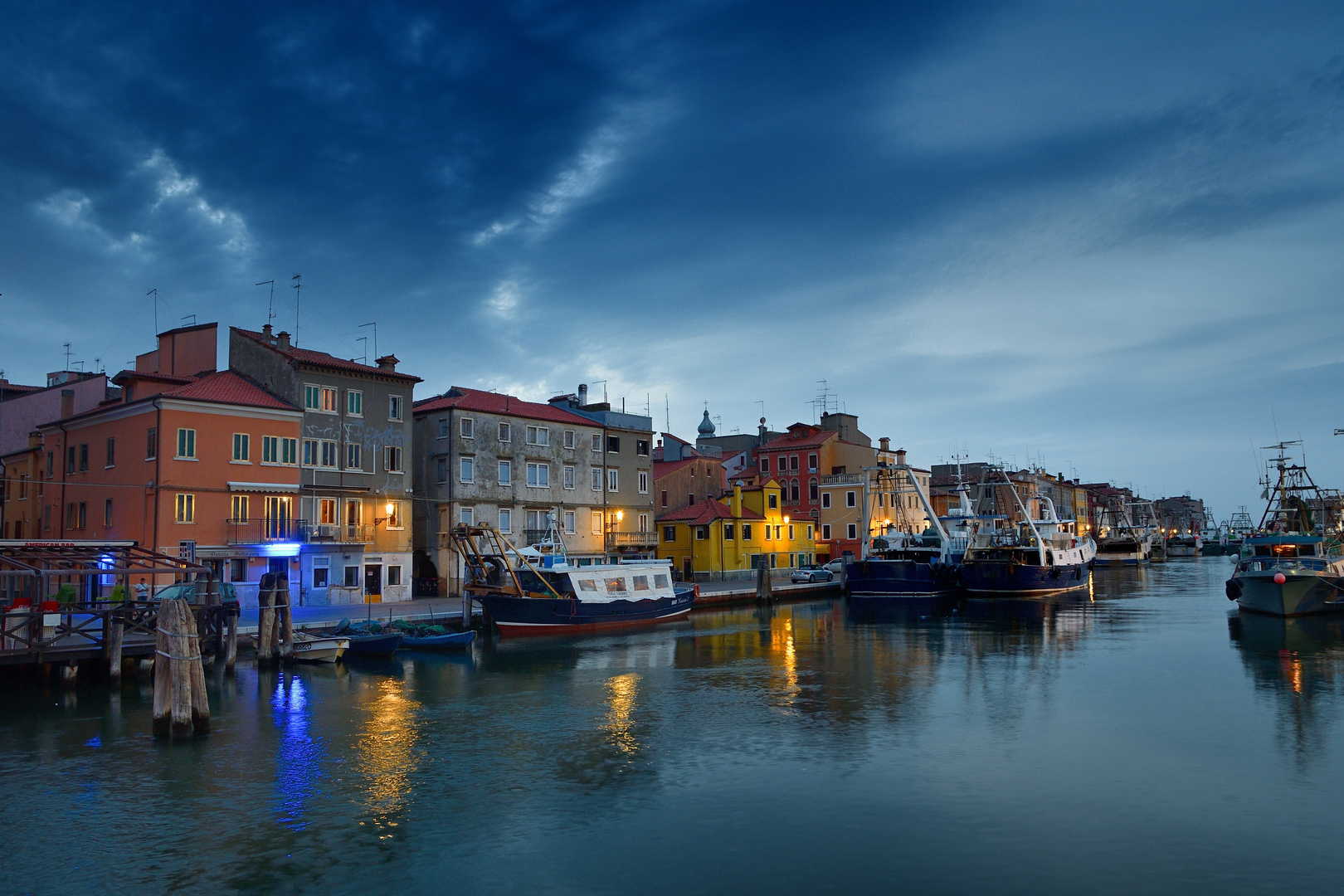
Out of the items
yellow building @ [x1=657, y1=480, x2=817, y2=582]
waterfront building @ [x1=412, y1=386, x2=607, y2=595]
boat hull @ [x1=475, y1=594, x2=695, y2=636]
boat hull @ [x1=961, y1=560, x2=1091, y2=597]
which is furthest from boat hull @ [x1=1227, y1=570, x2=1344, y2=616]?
waterfront building @ [x1=412, y1=386, x2=607, y2=595]

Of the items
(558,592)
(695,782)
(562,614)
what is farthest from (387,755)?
(558,592)

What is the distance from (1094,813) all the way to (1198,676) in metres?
18.7

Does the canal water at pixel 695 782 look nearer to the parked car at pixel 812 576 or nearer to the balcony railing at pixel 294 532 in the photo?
the balcony railing at pixel 294 532

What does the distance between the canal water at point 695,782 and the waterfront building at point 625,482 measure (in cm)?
3163

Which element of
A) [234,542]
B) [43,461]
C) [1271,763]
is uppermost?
[43,461]

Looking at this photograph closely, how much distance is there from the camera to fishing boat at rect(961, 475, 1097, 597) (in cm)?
7625

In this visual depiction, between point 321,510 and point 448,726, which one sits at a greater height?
point 321,510

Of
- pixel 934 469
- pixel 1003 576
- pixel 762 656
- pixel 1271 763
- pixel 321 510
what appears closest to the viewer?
pixel 1271 763

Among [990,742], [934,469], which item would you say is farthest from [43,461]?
[934,469]

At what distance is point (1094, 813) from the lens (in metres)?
18.5

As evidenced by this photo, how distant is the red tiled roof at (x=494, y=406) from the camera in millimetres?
60312

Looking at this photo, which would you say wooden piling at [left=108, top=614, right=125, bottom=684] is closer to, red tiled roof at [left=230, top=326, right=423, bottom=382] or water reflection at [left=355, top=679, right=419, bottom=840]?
water reflection at [left=355, top=679, right=419, bottom=840]

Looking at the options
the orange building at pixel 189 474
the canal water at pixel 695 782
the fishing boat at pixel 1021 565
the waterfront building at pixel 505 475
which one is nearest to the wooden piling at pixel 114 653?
the canal water at pixel 695 782

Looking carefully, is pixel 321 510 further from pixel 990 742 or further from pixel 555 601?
pixel 990 742
